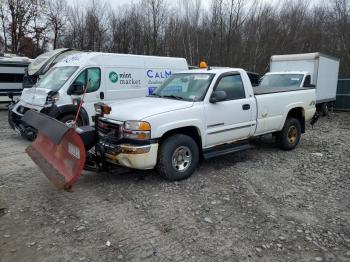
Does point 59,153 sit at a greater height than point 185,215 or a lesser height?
greater

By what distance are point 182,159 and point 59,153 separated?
1958 mm

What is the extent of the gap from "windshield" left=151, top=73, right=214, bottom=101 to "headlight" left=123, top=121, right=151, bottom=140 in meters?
1.17

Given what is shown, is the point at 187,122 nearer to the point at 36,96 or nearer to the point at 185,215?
the point at 185,215

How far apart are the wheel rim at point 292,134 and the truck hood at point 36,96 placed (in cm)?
601

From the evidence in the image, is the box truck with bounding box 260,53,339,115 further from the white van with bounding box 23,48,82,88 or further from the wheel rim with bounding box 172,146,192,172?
the white van with bounding box 23,48,82,88

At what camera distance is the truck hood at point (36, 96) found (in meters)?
8.34

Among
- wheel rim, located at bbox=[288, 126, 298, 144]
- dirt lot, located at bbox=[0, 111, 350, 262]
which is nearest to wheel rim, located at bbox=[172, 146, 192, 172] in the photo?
dirt lot, located at bbox=[0, 111, 350, 262]

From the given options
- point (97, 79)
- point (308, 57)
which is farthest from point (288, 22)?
point (97, 79)

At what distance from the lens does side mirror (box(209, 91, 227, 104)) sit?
5668 mm

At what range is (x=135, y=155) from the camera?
496 centimetres

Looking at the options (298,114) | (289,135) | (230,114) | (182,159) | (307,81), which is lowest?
(182,159)

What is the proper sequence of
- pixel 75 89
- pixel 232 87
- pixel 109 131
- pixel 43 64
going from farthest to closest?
pixel 43 64 < pixel 75 89 < pixel 232 87 < pixel 109 131

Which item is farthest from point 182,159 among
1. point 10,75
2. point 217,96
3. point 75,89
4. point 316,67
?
point 10,75

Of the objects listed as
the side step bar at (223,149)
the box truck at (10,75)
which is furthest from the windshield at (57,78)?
the box truck at (10,75)
